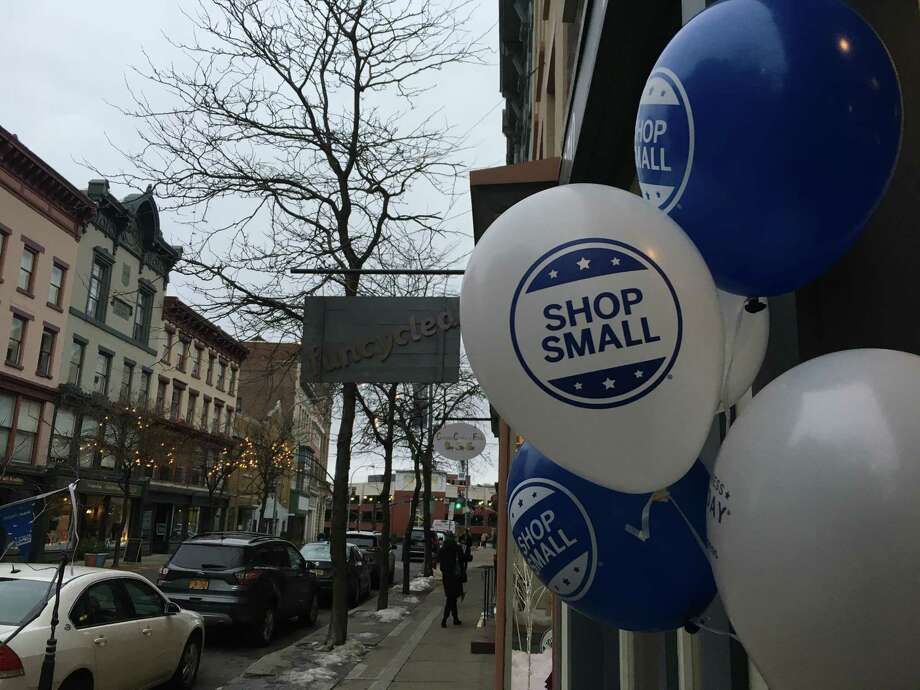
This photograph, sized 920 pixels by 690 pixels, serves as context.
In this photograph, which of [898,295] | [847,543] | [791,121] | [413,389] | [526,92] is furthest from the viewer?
[413,389]

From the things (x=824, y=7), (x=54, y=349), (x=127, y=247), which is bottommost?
(x=824, y=7)

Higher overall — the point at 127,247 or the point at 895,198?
the point at 127,247

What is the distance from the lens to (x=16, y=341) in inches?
1061

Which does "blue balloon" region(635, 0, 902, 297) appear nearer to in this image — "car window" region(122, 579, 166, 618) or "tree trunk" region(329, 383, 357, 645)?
"car window" region(122, 579, 166, 618)

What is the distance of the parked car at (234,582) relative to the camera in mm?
11328

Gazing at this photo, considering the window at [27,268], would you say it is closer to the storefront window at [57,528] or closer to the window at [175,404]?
the storefront window at [57,528]

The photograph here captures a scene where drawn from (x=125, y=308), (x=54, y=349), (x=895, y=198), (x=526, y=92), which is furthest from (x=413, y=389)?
(x=895, y=198)

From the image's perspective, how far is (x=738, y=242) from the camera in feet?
5.65

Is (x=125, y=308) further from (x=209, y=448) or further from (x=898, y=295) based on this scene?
(x=898, y=295)

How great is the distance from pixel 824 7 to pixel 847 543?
1173mm

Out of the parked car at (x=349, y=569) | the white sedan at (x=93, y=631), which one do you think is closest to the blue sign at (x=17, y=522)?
the white sedan at (x=93, y=631)

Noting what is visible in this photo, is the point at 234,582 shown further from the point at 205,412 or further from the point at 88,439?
the point at 205,412

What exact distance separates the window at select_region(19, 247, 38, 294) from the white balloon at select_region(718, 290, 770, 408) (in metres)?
29.7

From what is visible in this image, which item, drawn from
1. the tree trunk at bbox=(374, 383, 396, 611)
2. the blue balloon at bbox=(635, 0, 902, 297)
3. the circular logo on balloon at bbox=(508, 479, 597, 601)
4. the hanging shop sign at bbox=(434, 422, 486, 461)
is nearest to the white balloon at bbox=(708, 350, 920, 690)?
the blue balloon at bbox=(635, 0, 902, 297)
